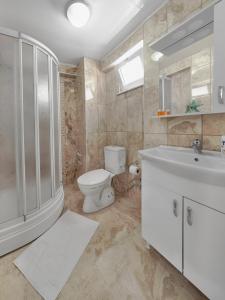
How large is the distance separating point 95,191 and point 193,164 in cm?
Answer: 121

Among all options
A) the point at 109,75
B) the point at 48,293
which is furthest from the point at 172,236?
the point at 109,75

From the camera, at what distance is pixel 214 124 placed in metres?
1.19

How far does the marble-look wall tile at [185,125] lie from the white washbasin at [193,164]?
0.53 ft

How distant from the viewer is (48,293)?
1.00m

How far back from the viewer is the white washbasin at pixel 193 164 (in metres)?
Answer: 0.78

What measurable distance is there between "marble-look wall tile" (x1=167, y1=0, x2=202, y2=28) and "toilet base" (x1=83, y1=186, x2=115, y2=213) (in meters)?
1.97

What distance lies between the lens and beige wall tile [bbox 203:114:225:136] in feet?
3.75

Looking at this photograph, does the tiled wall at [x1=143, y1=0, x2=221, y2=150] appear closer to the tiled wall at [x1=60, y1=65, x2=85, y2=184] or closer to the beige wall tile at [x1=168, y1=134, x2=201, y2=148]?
the beige wall tile at [x1=168, y1=134, x2=201, y2=148]

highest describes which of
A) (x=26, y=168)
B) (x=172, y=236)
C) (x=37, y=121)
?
(x=37, y=121)

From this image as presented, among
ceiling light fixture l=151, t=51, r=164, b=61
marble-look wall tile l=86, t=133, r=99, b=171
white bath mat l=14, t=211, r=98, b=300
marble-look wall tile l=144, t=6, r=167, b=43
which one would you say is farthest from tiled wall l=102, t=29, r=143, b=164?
white bath mat l=14, t=211, r=98, b=300

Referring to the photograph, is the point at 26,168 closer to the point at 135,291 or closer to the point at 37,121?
the point at 37,121

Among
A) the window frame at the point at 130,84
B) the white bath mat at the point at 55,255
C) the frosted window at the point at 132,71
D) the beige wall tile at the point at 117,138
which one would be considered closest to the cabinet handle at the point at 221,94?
the window frame at the point at 130,84

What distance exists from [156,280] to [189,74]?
1605 mm

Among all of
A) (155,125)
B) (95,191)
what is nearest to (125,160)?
(95,191)
